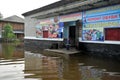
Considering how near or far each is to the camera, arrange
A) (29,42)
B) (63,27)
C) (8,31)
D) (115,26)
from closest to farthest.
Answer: (115,26)
(63,27)
(29,42)
(8,31)

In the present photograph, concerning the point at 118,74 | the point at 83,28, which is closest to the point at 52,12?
the point at 83,28

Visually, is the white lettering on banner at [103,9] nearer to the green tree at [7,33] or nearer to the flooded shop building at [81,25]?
the flooded shop building at [81,25]

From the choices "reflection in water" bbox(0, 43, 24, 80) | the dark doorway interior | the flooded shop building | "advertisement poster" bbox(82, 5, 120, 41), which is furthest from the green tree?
"reflection in water" bbox(0, 43, 24, 80)

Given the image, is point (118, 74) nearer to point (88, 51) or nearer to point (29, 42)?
point (88, 51)

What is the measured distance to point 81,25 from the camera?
16.1 meters

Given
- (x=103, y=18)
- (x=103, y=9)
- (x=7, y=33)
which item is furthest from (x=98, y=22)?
(x=7, y=33)

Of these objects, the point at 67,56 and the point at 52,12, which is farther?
the point at 52,12

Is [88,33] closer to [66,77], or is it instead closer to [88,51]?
[88,51]

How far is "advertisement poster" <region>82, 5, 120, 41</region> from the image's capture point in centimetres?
1308

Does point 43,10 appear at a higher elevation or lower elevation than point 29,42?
higher

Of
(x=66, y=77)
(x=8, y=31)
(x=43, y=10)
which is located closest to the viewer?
(x=66, y=77)

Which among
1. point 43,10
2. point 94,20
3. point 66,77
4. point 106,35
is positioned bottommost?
point 66,77

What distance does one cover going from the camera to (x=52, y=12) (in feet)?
65.4

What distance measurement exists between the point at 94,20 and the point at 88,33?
115cm
